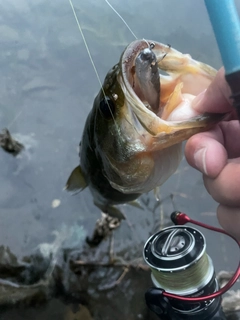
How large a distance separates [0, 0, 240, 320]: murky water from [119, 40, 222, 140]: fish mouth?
3.83ft

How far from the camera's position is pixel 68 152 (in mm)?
2396

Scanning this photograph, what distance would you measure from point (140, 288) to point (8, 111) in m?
1.48

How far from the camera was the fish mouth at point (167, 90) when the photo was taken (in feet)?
3.21

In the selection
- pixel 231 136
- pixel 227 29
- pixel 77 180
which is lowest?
pixel 77 180

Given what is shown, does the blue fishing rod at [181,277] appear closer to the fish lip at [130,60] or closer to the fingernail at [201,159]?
the fingernail at [201,159]

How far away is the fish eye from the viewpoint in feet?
3.78

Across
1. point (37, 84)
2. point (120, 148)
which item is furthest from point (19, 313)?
point (37, 84)

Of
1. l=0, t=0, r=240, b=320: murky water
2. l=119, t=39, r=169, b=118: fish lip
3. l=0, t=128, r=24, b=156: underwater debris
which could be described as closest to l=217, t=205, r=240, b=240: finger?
l=119, t=39, r=169, b=118: fish lip

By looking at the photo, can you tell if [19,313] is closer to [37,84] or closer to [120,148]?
[120,148]

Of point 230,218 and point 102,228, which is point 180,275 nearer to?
point 230,218

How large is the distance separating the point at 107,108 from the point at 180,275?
63 cm

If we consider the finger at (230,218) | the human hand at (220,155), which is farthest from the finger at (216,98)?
the finger at (230,218)

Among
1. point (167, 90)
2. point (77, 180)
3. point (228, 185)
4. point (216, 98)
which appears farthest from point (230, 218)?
point (77, 180)

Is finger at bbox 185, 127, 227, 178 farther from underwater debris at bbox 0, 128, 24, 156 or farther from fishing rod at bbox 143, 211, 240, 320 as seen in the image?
underwater debris at bbox 0, 128, 24, 156
